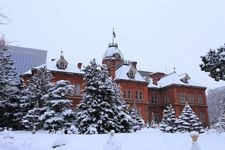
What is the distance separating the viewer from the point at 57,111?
77.2 feet

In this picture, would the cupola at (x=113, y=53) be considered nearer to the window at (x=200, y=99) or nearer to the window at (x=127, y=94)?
the window at (x=127, y=94)

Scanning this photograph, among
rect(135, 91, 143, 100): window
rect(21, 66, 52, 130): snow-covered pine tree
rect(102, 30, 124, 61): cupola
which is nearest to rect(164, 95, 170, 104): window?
rect(135, 91, 143, 100): window

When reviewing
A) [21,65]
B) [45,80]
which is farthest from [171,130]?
[21,65]

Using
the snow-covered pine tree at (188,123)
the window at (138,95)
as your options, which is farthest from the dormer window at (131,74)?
the snow-covered pine tree at (188,123)

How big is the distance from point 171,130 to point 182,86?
18392 millimetres

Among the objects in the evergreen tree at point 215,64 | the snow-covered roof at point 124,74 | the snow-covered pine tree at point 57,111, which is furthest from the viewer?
the snow-covered roof at point 124,74

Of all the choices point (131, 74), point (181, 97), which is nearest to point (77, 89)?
point (131, 74)

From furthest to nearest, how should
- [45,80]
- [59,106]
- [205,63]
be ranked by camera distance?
[45,80], [59,106], [205,63]

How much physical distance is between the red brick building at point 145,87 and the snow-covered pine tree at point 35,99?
34.1 ft

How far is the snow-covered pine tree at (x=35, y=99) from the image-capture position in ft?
78.0

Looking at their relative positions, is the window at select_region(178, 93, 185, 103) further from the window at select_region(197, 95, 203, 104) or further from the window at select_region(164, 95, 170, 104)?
the window at select_region(197, 95, 203, 104)

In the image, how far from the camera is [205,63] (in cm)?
1633

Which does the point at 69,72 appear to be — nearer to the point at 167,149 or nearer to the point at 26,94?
the point at 26,94

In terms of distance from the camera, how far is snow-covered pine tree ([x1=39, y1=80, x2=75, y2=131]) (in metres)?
22.3
